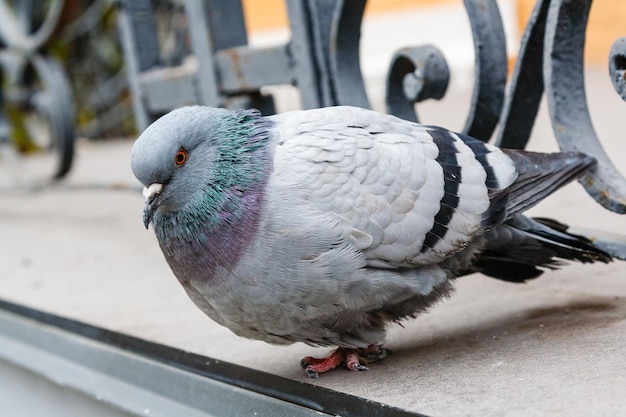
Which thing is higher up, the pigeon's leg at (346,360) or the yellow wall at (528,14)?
the yellow wall at (528,14)

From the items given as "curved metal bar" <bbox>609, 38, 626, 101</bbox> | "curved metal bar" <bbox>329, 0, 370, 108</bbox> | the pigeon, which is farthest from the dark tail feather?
"curved metal bar" <bbox>329, 0, 370, 108</bbox>

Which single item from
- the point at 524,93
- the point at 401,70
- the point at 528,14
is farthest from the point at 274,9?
the point at 524,93

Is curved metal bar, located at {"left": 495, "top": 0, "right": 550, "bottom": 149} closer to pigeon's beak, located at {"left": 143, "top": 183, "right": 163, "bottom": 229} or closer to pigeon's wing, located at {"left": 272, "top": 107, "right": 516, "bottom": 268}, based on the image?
pigeon's wing, located at {"left": 272, "top": 107, "right": 516, "bottom": 268}

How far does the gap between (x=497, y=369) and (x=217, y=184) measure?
29.5 inches

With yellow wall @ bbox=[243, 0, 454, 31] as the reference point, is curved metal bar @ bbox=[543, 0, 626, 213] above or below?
below

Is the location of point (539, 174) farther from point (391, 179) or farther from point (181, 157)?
point (181, 157)

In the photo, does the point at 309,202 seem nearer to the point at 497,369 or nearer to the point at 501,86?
the point at 497,369

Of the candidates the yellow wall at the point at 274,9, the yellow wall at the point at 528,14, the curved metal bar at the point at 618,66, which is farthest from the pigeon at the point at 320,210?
the yellow wall at the point at 274,9

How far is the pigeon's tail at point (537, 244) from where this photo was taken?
86.7 inches

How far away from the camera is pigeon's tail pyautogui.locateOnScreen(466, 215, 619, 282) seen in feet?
7.22

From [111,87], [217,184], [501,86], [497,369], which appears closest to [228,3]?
[501,86]

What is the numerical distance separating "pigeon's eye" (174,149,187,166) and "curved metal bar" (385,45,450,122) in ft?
2.48

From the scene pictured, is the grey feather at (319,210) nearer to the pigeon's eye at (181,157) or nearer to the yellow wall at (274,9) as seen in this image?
the pigeon's eye at (181,157)

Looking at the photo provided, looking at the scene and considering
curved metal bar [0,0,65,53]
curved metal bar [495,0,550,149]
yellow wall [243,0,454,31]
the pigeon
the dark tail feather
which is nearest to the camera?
the pigeon
